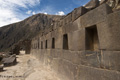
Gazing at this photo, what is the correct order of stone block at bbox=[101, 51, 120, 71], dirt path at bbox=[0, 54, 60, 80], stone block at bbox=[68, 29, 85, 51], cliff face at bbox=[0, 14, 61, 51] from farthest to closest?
1. cliff face at bbox=[0, 14, 61, 51]
2. dirt path at bbox=[0, 54, 60, 80]
3. stone block at bbox=[68, 29, 85, 51]
4. stone block at bbox=[101, 51, 120, 71]

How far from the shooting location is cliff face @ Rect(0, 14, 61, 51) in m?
65.9

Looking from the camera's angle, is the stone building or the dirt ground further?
the dirt ground

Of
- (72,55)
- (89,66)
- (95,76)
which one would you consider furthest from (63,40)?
(95,76)

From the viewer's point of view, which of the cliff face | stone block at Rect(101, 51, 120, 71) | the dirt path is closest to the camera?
stone block at Rect(101, 51, 120, 71)

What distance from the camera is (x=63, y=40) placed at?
3.55m

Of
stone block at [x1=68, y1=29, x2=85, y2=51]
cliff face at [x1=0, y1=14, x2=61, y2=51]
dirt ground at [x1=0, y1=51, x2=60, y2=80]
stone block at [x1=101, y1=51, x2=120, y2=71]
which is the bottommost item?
dirt ground at [x1=0, y1=51, x2=60, y2=80]

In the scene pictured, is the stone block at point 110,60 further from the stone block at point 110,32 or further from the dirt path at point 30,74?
the dirt path at point 30,74

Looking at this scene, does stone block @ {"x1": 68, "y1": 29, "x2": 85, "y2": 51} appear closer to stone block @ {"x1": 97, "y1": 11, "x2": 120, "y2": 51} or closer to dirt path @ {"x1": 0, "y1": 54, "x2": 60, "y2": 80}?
stone block @ {"x1": 97, "y1": 11, "x2": 120, "y2": 51}

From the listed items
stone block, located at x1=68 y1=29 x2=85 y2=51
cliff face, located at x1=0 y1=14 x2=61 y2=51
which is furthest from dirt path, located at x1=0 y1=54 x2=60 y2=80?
cliff face, located at x1=0 y1=14 x2=61 y2=51

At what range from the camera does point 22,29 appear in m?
70.4

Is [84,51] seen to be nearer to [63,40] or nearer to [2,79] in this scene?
[63,40]

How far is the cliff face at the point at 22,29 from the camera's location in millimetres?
65875

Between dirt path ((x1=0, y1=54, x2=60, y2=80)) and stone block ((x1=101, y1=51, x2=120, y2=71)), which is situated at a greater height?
stone block ((x1=101, y1=51, x2=120, y2=71))

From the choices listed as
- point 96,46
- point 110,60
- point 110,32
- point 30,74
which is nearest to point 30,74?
point 30,74
